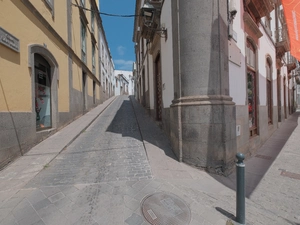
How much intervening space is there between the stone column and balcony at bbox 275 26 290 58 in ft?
25.2

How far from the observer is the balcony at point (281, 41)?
896 cm

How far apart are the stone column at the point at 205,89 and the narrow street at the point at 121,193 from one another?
49cm

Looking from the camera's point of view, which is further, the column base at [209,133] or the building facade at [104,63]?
the building facade at [104,63]

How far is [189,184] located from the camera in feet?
9.67

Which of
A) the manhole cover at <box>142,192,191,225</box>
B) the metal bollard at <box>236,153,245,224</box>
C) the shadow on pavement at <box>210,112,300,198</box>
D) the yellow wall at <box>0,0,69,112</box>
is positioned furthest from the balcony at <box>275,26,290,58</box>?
the yellow wall at <box>0,0,69,112</box>

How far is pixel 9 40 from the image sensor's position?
4.04 m

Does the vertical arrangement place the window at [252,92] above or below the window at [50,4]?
below

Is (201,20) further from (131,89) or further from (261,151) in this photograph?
(131,89)

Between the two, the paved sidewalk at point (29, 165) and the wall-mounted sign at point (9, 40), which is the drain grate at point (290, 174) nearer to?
the paved sidewalk at point (29, 165)

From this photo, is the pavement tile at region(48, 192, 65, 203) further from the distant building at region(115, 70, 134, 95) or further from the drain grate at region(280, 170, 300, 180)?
the distant building at region(115, 70, 134, 95)

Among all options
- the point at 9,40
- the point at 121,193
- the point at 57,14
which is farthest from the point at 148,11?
the point at 121,193

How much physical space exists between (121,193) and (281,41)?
1155cm

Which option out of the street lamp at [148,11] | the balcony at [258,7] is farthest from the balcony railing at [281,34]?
the street lamp at [148,11]

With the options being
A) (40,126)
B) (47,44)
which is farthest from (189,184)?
(47,44)
